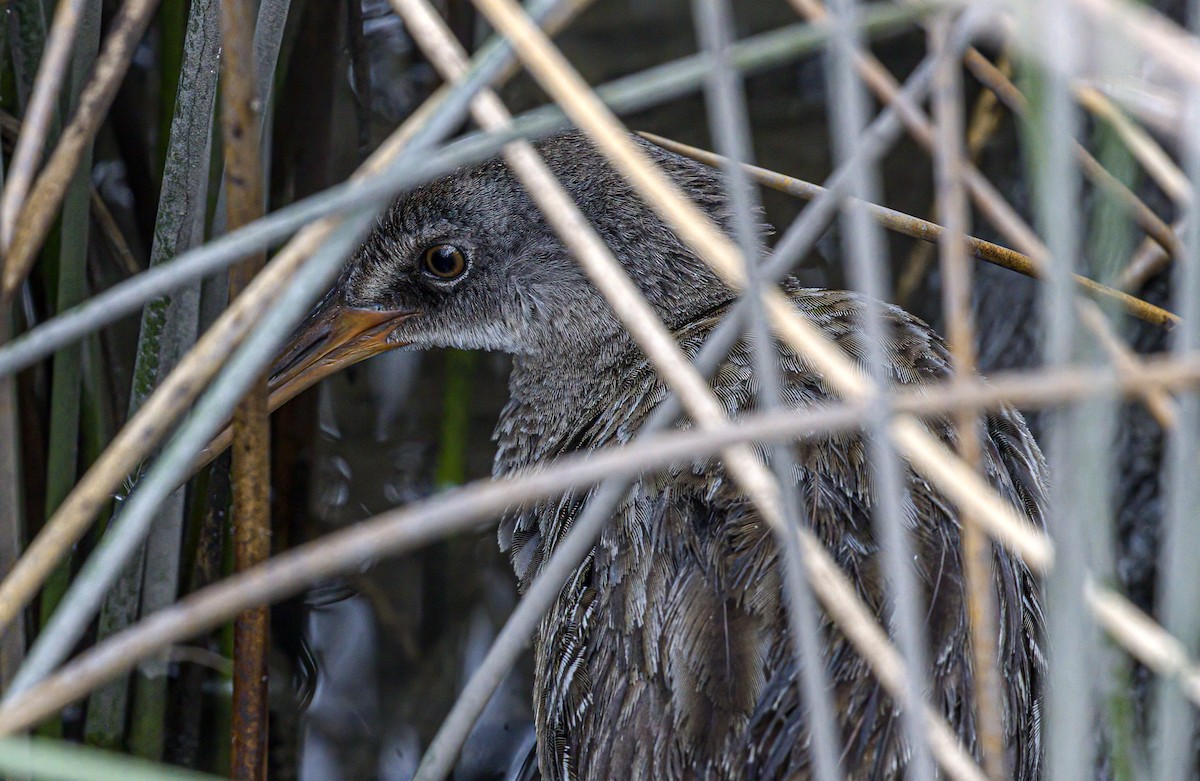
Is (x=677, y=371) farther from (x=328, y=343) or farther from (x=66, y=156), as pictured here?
(x=328, y=343)

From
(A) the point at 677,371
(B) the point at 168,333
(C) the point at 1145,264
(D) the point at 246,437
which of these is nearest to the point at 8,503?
(D) the point at 246,437

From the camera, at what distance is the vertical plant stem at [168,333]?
157cm

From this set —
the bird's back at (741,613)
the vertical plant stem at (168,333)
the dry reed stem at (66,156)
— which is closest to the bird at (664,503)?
the bird's back at (741,613)

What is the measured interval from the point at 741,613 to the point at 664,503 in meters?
0.21

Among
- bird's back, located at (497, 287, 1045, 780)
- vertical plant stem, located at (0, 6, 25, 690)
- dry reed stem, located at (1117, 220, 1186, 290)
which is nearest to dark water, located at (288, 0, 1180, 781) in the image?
dry reed stem, located at (1117, 220, 1186, 290)

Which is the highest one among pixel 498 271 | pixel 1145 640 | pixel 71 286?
pixel 498 271

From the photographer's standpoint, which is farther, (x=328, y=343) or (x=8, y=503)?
(x=328, y=343)

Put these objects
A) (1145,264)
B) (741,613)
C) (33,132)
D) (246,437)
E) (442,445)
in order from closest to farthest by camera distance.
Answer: (33,132) < (246,437) < (741,613) < (1145,264) < (442,445)

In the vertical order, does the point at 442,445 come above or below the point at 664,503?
above

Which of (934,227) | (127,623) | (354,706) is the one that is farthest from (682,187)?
(354,706)

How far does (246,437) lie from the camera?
1.37 meters

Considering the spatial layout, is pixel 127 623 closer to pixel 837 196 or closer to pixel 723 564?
pixel 723 564

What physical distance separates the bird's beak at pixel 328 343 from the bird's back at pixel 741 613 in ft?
1.45

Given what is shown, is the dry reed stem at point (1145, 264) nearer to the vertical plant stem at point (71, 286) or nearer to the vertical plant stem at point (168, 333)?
the vertical plant stem at point (168, 333)
